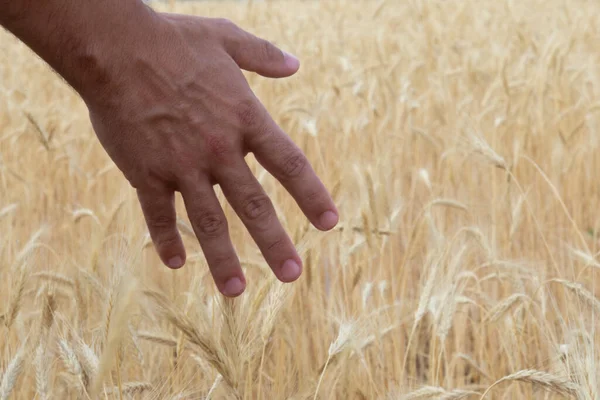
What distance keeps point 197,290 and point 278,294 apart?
0.38 ft

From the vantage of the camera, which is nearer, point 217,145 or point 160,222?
point 217,145

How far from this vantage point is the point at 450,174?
2.25 metres

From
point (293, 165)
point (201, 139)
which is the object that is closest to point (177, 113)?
point (201, 139)

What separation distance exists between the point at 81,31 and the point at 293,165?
0.28 m

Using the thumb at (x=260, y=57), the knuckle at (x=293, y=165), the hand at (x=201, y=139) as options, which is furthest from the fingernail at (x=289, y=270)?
the thumb at (x=260, y=57)

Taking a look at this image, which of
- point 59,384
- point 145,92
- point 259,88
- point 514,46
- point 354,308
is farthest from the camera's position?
point 514,46

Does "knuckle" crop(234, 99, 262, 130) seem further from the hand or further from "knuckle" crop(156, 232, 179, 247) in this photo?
"knuckle" crop(156, 232, 179, 247)

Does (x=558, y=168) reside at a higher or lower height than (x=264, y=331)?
lower

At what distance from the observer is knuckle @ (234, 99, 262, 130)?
0.82m

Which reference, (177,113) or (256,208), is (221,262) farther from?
(177,113)

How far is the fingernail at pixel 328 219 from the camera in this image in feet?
2.84

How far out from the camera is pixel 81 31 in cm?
79

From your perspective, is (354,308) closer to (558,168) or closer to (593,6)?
(558,168)

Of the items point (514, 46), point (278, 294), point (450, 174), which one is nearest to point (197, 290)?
point (278, 294)
